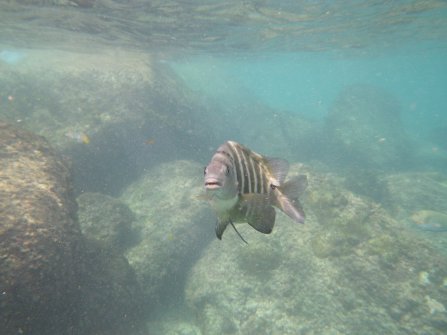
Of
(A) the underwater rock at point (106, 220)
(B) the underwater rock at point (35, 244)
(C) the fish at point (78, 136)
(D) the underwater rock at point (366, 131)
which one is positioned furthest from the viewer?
(D) the underwater rock at point (366, 131)

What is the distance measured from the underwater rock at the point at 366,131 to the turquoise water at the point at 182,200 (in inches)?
9.5

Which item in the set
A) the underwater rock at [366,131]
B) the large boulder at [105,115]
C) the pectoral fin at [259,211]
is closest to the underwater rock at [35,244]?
the pectoral fin at [259,211]

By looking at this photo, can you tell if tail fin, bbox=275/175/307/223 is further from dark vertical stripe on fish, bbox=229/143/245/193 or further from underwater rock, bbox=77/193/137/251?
underwater rock, bbox=77/193/137/251

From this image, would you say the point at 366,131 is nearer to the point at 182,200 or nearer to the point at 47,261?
the point at 182,200

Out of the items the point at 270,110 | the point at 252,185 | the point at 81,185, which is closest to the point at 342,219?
the point at 252,185

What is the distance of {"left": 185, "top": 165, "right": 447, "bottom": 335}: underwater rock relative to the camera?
8.86 m

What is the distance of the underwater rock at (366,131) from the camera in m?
27.5

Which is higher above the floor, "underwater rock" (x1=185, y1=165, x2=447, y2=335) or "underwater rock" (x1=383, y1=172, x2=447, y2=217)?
"underwater rock" (x1=185, y1=165, x2=447, y2=335)

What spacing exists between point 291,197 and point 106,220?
10.8 m

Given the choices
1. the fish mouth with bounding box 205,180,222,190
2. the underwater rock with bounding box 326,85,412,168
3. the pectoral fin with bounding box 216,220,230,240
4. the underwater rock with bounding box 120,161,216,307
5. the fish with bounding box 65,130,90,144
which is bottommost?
the underwater rock with bounding box 326,85,412,168

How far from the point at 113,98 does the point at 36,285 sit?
14293 millimetres

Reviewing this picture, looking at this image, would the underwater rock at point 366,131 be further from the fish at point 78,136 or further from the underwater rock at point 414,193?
the fish at point 78,136

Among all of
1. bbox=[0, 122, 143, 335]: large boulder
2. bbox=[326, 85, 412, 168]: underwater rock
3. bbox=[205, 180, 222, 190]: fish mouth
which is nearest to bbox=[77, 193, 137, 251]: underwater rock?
bbox=[0, 122, 143, 335]: large boulder

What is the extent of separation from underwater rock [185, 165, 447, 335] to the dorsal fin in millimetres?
8510
